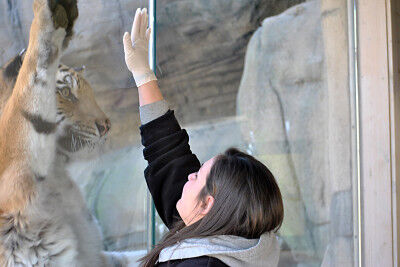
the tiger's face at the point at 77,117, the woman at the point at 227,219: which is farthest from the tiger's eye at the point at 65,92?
the woman at the point at 227,219

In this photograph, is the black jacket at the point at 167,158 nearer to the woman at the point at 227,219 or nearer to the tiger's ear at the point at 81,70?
the woman at the point at 227,219

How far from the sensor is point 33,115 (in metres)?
1.31

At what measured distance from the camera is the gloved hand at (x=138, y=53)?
1.21 metres

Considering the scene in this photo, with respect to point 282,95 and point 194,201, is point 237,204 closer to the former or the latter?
point 194,201

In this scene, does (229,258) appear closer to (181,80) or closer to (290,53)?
(181,80)

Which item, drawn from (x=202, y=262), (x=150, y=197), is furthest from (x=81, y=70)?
(x=202, y=262)

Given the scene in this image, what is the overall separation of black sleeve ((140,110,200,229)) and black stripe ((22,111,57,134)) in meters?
0.29

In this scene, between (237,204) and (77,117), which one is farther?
(77,117)

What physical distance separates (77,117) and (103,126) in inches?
3.4

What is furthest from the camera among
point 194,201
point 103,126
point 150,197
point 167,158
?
point 150,197

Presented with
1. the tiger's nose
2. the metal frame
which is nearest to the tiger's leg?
the tiger's nose

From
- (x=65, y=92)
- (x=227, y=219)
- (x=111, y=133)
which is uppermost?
(x=65, y=92)

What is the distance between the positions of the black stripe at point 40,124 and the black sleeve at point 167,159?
286mm

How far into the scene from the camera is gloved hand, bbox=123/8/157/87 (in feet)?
3.98
